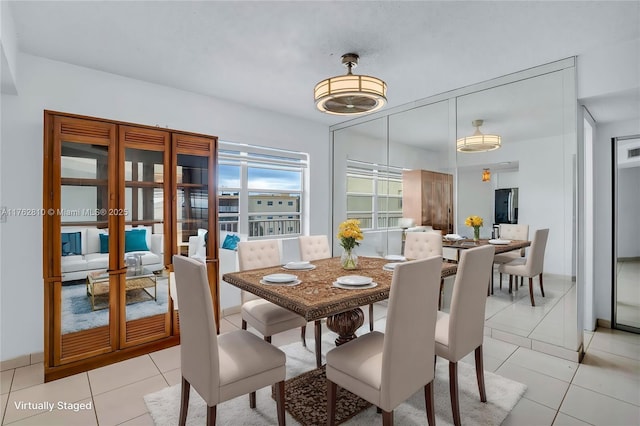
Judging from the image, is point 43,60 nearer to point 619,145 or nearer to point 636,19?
point 636,19

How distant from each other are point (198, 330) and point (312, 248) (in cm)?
199

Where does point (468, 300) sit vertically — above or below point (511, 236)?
below

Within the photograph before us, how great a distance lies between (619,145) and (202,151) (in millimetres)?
4533

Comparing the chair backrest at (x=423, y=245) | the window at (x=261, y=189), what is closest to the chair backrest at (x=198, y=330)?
the chair backrest at (x=423, y=245)

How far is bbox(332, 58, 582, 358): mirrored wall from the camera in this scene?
2.91 metres

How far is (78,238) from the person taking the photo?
104 inches

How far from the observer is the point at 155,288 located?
3.01 meters

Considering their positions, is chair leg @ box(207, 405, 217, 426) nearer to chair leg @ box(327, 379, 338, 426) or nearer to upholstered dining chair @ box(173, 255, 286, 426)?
upholstered dining chair @ box(173, 255, 286, 426)

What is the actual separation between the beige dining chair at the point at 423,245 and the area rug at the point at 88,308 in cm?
260

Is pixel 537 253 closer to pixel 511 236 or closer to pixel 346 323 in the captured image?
pixel 511 236

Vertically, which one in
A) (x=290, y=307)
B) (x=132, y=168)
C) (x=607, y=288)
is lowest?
(x=607, y=288)

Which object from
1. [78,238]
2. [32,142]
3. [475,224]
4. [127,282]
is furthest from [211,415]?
[475,224]

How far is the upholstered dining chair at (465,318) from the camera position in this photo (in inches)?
75.4

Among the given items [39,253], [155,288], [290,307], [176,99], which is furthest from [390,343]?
[176,99]
